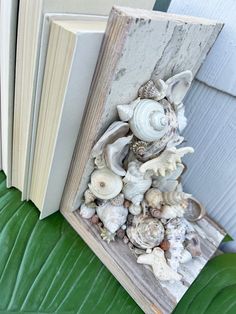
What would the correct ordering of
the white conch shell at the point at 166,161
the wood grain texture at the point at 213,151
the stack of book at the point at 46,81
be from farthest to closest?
the wood grain texture at the point at 213,151 < the white conch shell at the point at 166,161 < the stack of book at the point at 46,81

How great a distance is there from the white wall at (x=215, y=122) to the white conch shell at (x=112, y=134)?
0.25 m

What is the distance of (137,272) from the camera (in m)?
0.49

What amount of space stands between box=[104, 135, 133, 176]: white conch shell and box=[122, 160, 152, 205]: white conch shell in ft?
0.05

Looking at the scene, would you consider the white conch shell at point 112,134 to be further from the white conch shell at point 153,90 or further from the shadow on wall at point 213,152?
the shadow on wall at point 213,152

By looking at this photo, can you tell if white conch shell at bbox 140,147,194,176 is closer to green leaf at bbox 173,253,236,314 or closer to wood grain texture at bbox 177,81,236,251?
wood grain texture at bbox 177,81,236,251

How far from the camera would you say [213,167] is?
2.04 ft

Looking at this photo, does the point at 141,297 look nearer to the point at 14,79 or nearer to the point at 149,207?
the point at 149,207

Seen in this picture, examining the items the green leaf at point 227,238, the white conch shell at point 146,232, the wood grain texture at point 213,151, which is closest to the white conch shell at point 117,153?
the white conch shell at point 146,232

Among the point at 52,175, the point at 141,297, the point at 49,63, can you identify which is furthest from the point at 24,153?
the point at 141,297

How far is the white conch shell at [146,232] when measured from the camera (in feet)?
1.59

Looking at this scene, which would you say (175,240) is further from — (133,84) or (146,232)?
(133,84)

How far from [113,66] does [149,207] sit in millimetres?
288

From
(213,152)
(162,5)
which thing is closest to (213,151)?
(213,152)

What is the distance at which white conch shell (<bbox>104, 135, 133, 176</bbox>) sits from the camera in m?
0.43
